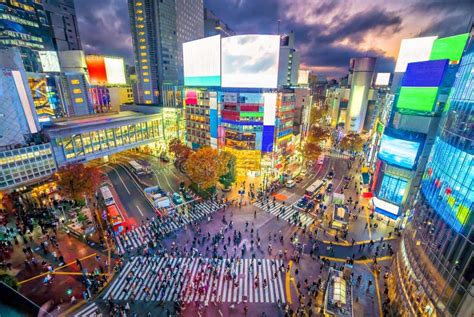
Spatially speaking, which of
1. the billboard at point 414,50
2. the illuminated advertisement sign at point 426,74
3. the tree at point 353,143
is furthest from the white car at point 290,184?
the billboard at point 414,50

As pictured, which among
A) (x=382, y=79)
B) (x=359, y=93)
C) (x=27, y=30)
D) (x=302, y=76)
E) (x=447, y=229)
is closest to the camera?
(x=447, y=229)

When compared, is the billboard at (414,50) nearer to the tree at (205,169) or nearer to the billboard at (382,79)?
the tree at (205,169)

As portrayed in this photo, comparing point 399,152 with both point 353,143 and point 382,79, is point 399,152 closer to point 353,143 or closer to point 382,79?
point 353,143

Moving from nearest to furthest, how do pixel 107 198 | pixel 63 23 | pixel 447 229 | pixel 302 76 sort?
pixel 447 229, pixel 107 198, pixel 63 23, pixel 302 76

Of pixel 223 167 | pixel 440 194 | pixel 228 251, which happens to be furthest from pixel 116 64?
pixel 440 194

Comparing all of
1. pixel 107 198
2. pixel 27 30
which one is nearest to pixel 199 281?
pixel 107 198

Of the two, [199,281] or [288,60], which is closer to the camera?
[199,281]

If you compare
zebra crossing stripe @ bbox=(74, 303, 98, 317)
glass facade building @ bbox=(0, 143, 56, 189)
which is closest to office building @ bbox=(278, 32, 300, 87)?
glass facade building @ bbox=(0, 143, 56, 189)
